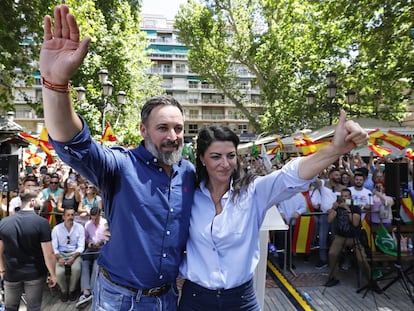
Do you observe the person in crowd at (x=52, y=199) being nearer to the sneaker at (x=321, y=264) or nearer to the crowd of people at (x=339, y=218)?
the crowd of people at (x=339, y=218)

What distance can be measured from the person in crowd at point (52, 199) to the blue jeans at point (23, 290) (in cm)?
226

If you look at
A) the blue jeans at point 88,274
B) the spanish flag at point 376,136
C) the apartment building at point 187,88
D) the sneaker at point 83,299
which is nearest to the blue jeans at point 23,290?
the sneaker at point 83,299

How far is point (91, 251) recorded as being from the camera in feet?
16.7

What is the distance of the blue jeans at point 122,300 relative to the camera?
5.52 ft

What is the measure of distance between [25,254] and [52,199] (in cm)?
312

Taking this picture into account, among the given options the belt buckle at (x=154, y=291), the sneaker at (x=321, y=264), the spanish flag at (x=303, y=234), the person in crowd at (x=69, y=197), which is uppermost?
the belt buckle at (x=154, y=291)

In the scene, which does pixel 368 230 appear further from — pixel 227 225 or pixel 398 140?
pixel 227 225

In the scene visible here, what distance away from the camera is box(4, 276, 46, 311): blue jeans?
3.79 m

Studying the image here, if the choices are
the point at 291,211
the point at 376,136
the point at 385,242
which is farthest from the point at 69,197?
the point at 376,136

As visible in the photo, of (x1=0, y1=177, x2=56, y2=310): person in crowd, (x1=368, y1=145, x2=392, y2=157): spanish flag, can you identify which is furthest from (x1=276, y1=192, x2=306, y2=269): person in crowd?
(x1=0, y1=177, x2=56, y2=310): person in crowd

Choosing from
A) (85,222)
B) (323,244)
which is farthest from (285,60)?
(85,222)

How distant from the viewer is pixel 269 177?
1933 millimetres

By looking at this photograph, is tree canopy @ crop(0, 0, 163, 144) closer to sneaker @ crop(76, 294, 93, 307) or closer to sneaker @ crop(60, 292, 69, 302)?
sneaker @ crop(60, 292, 69, 302)

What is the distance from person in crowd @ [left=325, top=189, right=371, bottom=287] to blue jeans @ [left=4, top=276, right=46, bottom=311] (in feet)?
13.3
